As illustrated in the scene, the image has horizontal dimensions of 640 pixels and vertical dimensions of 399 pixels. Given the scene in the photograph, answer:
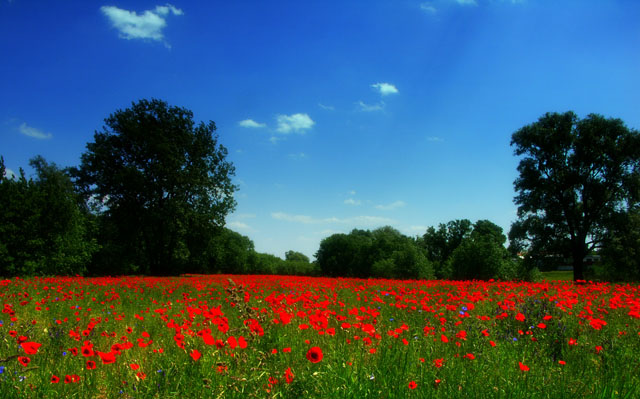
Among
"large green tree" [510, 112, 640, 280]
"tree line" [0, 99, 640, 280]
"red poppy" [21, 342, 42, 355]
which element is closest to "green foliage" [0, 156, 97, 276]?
"tree line" [0, 99, 640, 280]

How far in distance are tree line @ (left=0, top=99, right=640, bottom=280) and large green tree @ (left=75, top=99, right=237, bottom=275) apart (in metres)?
0.08

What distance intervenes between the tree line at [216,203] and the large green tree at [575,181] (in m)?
0.07

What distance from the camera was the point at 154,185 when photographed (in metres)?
25.9

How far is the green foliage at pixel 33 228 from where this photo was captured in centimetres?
1553

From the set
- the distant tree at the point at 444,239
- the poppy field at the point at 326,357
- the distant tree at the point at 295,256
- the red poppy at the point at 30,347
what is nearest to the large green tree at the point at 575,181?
the poppy field at the point at 326,357

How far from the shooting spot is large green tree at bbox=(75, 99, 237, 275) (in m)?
25.5

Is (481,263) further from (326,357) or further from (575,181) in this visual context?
(326,357)

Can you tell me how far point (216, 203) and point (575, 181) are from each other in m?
25.5

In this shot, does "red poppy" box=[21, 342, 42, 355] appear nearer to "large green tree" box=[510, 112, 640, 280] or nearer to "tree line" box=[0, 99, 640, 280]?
"tree line" box=[0, 99, 640, 280]

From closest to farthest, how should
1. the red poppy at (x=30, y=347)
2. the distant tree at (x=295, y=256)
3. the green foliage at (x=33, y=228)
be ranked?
the red poppy at (x=30, y=347), the green foliage at (x=33, y=228), the distant tree at (x=295, y=256)

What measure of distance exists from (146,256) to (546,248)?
30.0 meters

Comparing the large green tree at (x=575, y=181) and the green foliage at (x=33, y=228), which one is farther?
the large green tree at (x=575, y=181)

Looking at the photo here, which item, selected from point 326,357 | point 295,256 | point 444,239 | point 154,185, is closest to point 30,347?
point 326,357

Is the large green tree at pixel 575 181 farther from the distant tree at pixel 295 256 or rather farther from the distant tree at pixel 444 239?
the distant tree at pixel 295 256
